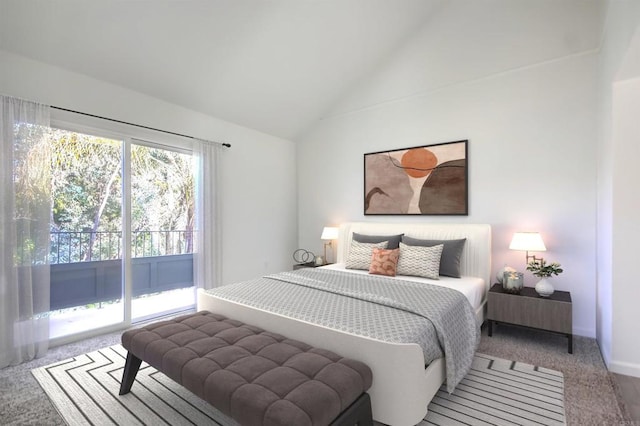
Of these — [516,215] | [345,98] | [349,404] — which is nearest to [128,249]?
[349,404]

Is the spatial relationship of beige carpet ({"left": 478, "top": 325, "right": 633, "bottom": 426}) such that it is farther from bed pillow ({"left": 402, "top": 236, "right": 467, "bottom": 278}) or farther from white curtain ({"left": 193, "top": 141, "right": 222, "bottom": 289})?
white curtain ({"left": 193, "top": 141, "right": 222, "bottom": 289})

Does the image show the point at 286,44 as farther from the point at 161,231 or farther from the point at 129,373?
the point at 129,373

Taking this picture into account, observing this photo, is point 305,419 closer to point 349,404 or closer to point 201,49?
point 349,404

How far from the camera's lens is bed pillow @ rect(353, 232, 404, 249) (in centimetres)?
369

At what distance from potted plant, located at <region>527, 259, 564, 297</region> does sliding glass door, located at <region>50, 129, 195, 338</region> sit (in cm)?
384

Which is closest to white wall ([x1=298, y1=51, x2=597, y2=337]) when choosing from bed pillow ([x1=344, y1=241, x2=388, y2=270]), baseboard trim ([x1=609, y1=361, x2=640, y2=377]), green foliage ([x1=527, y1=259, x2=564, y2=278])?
green foliage ([x1=527, y1=259, x2=564, y2=278])

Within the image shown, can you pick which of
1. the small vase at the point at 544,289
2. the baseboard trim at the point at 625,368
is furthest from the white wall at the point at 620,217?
the small vase at the point at 544,289

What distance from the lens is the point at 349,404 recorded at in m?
1.45

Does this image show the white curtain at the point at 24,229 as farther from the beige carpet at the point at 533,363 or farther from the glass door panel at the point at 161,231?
the glass door panel at the point at 161,231

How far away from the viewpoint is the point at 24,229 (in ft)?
8.57

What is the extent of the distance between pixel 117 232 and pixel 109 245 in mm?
154

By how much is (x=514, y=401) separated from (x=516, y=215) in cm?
202

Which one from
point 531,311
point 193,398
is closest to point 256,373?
point 193,398

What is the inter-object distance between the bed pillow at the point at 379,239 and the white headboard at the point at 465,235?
0.65ft
